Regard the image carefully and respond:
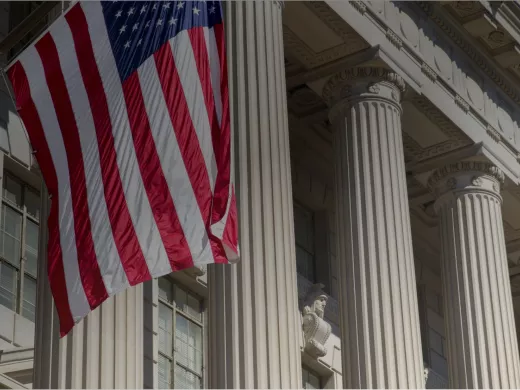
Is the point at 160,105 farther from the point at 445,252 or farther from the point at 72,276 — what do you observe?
the point at 445,252

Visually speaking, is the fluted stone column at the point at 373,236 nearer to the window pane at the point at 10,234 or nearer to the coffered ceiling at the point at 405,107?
the coffered ceiling at the point at 405,107

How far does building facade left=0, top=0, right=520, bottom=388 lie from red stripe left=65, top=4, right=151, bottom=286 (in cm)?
169

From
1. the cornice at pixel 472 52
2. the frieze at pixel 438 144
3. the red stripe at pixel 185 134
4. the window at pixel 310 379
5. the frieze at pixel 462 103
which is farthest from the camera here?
the window at pixel 310 379

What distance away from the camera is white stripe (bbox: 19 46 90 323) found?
1600 centimetres

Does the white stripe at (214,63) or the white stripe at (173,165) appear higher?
the white stripe at (214,63)

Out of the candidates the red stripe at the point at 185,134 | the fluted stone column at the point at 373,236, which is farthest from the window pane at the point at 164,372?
the red stripe at the point at 185,134

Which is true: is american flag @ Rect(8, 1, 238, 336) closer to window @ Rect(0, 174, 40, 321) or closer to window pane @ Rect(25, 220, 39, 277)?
window @ Rect(0, 174, 40, 321)

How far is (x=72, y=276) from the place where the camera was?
636 inches

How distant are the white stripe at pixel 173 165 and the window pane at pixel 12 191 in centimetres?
654

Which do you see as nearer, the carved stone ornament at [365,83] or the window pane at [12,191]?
the window pane at [12,191]

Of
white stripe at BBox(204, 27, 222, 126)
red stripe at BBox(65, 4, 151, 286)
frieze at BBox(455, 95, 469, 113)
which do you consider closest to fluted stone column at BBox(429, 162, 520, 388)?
frieze at BBox(455, 95, 469, 113)

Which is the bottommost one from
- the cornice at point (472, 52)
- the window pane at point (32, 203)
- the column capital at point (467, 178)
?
the window pane at point (32, 203)

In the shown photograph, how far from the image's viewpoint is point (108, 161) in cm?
1661

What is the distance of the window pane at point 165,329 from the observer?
1006 inches
